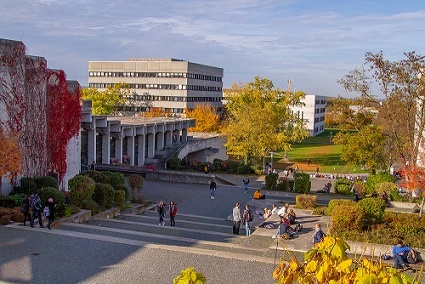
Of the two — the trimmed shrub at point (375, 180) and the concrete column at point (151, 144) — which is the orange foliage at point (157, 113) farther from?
the trimmed shrub at point (375, 180)

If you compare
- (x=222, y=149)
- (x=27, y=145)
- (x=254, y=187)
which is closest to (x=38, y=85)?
(x=27, y=145)

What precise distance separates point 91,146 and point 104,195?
58.8 ft

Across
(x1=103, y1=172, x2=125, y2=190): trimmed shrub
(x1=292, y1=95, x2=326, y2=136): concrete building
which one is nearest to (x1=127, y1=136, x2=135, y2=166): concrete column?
(x1=103, y1=172, x2=125, y2=190): trimmed shrub

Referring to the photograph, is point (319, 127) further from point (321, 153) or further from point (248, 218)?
point (248, 218)

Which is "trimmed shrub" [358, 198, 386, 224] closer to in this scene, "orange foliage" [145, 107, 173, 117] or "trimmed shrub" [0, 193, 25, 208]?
"trimmed shrub" [0, 193, 25, 208]

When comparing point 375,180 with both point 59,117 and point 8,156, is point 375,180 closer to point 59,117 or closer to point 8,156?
point 59,117

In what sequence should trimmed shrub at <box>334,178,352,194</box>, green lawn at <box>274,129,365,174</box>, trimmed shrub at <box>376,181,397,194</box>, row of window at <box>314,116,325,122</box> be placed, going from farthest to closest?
row of window at <box>314,116,325,122</box> → green lawn at <box>274,129,365,174</box> → trimmed shrub at <box>334,178,352,194</box> → trimmed shrub at <box>376,181,397,194</box>

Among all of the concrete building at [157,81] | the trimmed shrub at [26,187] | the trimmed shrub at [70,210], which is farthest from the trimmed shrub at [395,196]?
the concrete building at [157,81]

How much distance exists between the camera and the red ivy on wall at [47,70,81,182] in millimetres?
26781

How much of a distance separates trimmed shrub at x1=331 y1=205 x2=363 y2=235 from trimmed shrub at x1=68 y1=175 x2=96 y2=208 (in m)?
10.2

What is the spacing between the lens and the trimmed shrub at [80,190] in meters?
21.0

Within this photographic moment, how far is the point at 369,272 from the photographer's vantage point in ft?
16.0

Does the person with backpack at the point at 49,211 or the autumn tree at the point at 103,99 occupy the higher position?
the autumn tree at the point at 103,99

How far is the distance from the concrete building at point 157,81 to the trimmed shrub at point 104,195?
60926mm
